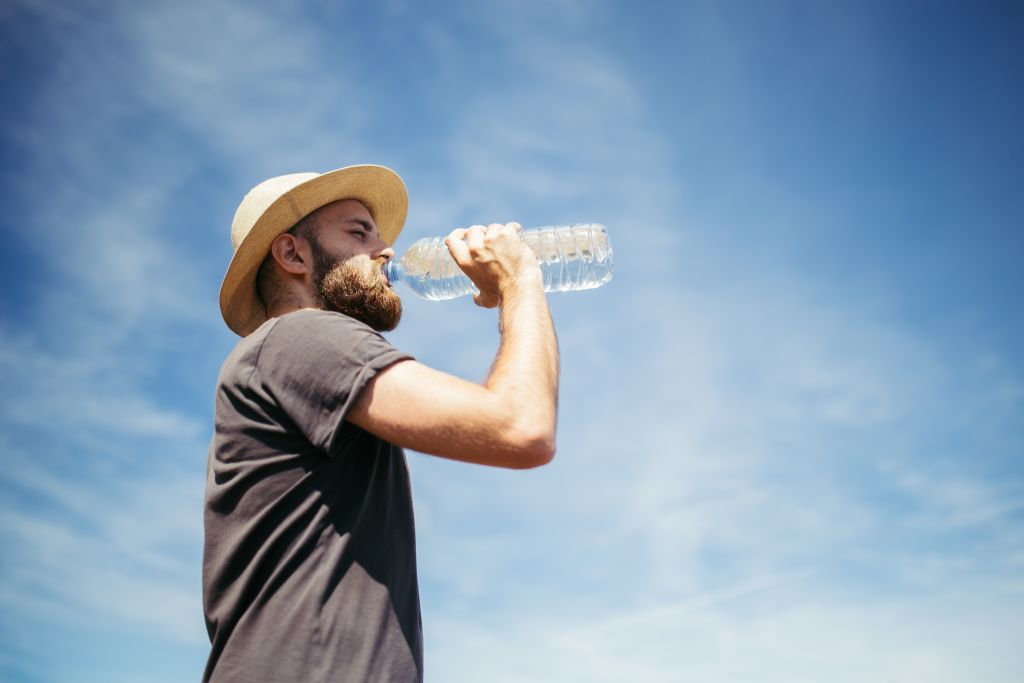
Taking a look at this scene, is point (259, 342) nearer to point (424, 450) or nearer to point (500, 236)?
point (424, 450)

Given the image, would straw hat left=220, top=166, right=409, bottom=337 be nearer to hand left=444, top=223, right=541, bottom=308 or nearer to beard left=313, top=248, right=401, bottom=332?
beard left=313, top=248, right=401, bottom=332

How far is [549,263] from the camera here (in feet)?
22.7

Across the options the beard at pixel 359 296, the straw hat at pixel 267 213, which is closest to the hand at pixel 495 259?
the beard at pixel 359 296

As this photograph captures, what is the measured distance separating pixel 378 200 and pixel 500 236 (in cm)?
151

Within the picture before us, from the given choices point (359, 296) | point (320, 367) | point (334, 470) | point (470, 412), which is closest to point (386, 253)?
point (359, 296)

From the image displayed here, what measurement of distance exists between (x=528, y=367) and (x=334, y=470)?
80 cm

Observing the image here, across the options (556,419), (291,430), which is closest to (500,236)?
(556,419)

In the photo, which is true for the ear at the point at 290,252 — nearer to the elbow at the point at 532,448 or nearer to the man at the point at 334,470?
the man at the point at 334,470

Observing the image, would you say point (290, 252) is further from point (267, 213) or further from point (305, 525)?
point (305, 525)

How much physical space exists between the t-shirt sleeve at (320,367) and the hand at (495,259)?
723 millimetres

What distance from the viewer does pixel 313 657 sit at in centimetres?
279

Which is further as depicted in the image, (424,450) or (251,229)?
(251,229)

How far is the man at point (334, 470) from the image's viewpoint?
9.41 feet

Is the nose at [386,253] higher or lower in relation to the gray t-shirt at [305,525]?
higher
